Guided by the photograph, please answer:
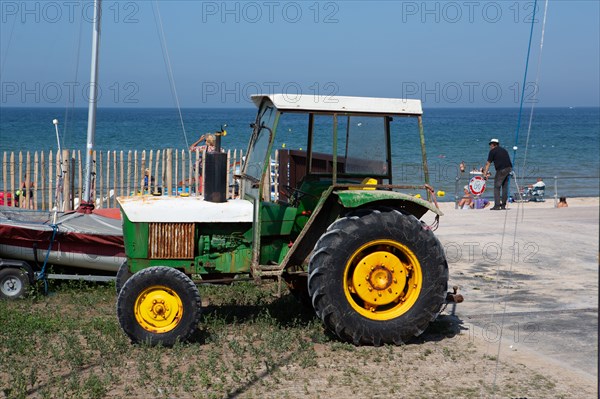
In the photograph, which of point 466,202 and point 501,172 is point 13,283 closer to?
point 501,172

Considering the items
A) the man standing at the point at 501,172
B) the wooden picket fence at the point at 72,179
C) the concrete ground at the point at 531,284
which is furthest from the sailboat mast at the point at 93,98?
the man standing at the point at 501,172

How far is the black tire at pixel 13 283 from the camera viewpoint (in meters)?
9.83

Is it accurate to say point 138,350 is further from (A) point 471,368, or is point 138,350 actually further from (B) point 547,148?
(B) point 547,148

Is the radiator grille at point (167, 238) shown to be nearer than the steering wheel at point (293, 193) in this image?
Yes

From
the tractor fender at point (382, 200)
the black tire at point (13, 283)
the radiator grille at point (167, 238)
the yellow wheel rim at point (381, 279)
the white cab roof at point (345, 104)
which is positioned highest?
the white cab roof at point (345, 104)

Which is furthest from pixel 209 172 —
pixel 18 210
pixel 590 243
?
pixel 590 243

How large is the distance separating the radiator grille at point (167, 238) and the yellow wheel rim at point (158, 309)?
0.53 metres

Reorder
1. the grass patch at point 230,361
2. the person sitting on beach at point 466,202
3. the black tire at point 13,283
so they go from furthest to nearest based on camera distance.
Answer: the person sitting on beach at point 466,202 < the black tire at point 13,283 < the grass patch at point 230,361

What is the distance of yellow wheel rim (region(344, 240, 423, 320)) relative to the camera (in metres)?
7.95

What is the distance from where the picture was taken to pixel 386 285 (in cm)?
800

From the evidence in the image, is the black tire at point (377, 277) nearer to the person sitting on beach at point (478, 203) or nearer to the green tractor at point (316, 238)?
Answer: the green tractor at point (316, 238)

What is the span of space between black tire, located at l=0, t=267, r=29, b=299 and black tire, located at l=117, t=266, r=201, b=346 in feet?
9.00

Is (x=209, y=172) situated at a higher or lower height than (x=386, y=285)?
higher

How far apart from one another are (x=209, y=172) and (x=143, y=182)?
8.51m
